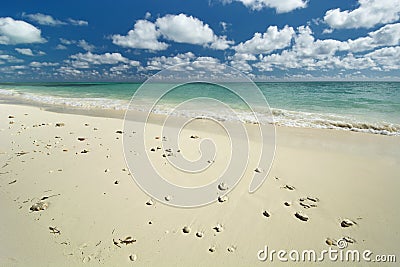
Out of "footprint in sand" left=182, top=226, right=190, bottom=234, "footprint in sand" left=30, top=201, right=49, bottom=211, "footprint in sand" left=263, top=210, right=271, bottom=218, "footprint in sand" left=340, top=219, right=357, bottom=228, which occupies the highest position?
"footprint in sand" left=30, top=201, right=49, bottom=211

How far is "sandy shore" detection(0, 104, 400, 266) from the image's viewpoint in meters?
2.24

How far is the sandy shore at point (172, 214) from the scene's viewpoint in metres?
2.24

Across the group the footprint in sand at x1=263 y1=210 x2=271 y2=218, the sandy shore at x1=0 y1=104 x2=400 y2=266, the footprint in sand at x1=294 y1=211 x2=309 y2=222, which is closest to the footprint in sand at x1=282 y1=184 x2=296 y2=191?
the sandy shore at x1=0 y1=104 x2=400 y2=266

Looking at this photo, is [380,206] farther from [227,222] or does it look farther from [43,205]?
[43,205]

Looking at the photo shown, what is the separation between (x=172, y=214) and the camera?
9.27 feet

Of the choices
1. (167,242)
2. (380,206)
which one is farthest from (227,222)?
(380,206)

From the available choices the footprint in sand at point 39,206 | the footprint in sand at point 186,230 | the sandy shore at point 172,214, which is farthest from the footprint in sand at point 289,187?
the footprint in sand at point 39,206

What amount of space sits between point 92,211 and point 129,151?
7.04 feet

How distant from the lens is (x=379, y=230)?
262cm

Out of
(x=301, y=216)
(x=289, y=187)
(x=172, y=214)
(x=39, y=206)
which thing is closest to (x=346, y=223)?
(x=301, y=216)

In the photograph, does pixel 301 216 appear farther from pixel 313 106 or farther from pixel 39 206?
pixel 313 106

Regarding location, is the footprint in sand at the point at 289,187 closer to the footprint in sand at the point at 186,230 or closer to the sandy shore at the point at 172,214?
the sandy shore at the point at 172,214

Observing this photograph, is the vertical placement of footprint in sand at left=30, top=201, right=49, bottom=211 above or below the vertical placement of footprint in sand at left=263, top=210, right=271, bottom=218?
above

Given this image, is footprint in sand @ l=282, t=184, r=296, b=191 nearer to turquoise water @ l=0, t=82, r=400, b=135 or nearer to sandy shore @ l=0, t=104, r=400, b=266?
sandy shore @ l=0, t=104, r=400, b=266
